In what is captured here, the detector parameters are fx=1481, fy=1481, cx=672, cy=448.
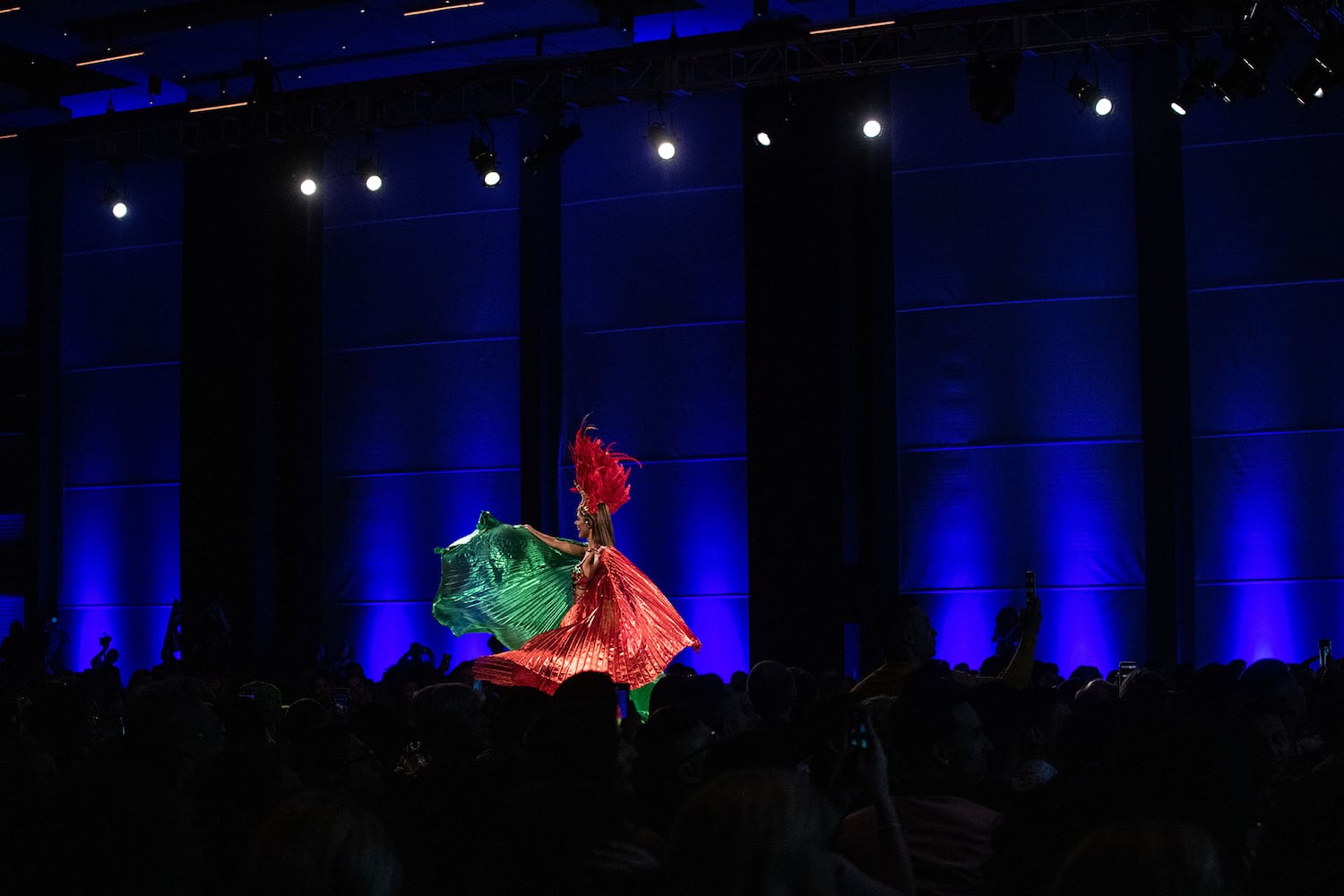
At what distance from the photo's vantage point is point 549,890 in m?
2.42

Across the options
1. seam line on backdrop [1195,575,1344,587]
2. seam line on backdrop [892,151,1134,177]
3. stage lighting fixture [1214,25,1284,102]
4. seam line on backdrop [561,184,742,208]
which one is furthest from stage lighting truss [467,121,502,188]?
seam line on backdrop [1195,575,1344,587]

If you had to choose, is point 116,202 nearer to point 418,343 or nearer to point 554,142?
point 418,343

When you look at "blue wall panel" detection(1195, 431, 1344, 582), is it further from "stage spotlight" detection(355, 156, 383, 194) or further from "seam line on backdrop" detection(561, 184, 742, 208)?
"stage spotlight" detection(355, 156, 383, 194)

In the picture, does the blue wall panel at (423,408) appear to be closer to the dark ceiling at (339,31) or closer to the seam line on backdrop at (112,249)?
the seam line on backdrop at (112,249)

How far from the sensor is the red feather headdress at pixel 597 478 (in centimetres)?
945

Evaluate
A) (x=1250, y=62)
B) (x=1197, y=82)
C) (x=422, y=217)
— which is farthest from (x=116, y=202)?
(x=1250, y=62)

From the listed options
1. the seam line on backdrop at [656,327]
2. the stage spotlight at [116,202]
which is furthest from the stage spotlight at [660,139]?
the stage spotlight at [116,202]

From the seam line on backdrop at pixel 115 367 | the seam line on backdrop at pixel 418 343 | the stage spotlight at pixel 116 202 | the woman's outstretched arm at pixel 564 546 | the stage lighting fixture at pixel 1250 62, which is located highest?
the stage spotlight at pixel 116 202

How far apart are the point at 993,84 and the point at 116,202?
34.1 feet

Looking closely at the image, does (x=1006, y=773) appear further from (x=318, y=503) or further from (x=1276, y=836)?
(x=318, y=503)

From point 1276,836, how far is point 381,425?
47.5 ft

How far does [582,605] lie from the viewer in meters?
9.15

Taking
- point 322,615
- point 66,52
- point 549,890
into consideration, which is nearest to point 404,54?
point 66,52

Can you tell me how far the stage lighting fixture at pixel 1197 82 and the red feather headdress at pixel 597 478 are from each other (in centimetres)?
571
